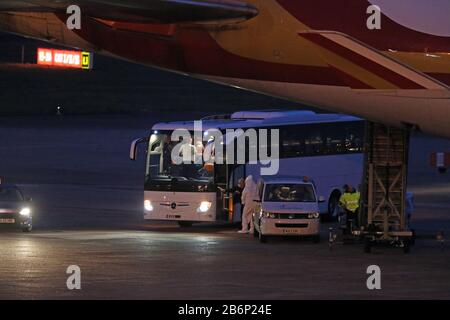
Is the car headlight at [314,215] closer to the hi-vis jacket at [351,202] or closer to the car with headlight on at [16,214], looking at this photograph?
the hi-vis jacket at [351,202]

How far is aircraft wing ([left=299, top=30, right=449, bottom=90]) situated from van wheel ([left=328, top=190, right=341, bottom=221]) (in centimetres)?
2083

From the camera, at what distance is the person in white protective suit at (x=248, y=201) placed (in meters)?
42.2

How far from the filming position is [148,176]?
1751 inches

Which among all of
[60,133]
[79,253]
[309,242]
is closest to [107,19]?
[79,253]

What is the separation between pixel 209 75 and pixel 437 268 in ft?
25.6

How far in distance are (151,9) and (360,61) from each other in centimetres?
451

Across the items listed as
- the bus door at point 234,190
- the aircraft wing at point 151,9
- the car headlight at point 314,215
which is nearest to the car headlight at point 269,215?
the car headlight at point 314,215

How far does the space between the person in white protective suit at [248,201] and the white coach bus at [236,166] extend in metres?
1.39

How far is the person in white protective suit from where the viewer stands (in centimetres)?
4216

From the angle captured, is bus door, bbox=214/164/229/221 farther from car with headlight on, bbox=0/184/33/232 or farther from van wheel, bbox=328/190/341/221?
car with headlight on, bbox=0/184/33/232

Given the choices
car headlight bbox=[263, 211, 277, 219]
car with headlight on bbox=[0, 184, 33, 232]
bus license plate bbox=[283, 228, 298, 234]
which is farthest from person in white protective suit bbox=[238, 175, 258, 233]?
car with headlight on bbox=[0, 184, 33, 232]

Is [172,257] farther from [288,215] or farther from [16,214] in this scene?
[16,214]

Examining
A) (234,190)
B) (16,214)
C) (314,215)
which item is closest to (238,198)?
(234,190)

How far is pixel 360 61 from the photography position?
90.8 ft
